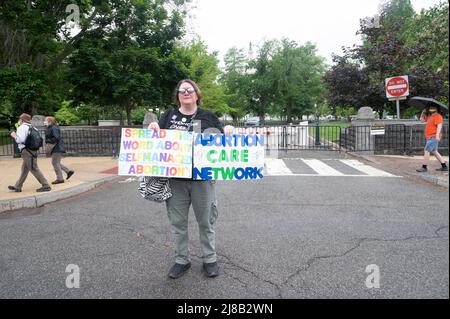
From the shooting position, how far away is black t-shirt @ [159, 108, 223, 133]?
340 cm

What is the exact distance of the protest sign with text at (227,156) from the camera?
11.2ft

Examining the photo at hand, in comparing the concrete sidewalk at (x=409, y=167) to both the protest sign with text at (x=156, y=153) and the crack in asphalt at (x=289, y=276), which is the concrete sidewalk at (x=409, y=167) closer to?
the crack in asphalt at (x=289, y=276)

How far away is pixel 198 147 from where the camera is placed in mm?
3471

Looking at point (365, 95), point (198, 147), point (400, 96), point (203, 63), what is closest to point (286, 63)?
point (203, 63)

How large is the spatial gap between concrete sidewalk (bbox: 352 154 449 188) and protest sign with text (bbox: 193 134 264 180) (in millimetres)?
6096

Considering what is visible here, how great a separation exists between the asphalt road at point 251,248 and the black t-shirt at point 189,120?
59.3 inches

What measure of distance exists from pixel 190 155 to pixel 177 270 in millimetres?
1181

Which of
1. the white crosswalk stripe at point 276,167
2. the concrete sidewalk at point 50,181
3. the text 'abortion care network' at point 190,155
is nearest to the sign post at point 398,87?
the white crosswalk stripe at point 276,167

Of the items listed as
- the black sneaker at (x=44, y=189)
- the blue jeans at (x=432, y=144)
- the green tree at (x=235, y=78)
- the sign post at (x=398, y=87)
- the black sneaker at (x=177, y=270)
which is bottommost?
the black sneaker at (x=177, y=270)

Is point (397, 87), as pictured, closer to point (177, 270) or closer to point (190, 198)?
point (190, 198)

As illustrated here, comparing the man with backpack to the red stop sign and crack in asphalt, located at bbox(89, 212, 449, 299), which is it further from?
the red stop sign

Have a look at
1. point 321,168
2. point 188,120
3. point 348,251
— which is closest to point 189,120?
point 188,120

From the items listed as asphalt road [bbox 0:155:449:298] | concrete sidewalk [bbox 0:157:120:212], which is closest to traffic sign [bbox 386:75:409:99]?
asphalt road [bbox 0:155:449:298]
